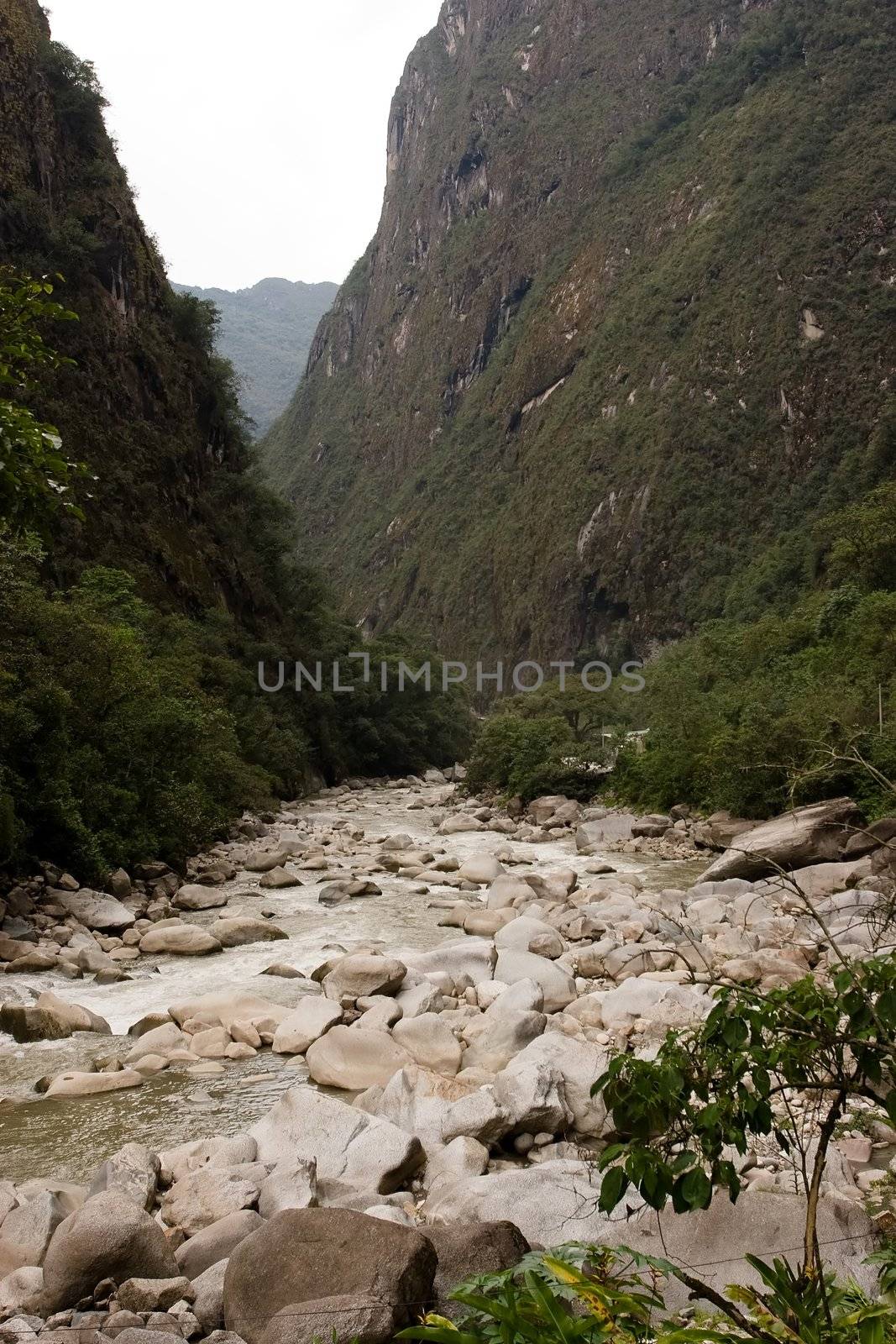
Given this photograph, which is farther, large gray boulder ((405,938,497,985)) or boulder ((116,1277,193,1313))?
large gray boulder ((405,938,497,985))

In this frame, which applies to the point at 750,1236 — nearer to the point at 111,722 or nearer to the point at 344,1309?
the point at 344,1309

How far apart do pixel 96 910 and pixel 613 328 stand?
92.8 meters

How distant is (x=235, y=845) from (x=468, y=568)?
8434 cm

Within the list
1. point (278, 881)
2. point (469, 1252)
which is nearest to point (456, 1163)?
point (469, 1252)

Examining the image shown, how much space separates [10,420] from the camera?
14.1ft

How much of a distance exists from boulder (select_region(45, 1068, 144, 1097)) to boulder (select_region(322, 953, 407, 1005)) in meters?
2.09

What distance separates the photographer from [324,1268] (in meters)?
3.46

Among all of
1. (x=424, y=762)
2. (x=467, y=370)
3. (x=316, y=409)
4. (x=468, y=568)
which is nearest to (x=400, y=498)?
(x=467, y=370)

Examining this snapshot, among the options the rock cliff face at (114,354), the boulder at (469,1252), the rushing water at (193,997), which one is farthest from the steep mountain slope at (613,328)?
the boulder at (469,1252)

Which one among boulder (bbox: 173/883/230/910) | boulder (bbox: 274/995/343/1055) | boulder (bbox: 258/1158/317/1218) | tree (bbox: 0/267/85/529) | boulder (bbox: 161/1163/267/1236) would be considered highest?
tree (bbox: 0/267/85/529)

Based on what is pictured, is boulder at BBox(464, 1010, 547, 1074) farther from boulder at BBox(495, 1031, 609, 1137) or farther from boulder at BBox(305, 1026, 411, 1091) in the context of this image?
boulder at BBox(305, 1026, 411, 1091)

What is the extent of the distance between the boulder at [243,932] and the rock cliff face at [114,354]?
18131 millimetres

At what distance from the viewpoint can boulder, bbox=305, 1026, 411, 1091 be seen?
6777mm

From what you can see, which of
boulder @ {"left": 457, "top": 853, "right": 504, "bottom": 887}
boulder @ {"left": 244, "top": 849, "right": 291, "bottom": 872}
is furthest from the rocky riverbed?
boulder @ {"left": 244, "top": 849, "right": 291, "bottom": 872}
